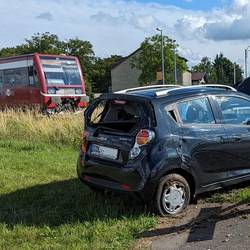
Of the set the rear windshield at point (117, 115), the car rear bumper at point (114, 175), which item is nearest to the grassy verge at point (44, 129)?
the rear windshield at point (117, 115)

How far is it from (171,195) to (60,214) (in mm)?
1439

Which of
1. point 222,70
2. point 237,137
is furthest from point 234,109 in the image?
point 222,70

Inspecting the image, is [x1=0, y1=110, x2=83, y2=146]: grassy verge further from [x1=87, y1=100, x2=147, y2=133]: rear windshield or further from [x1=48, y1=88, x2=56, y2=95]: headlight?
[x1=48, y1=88, x2=56, y2=95]: headlight

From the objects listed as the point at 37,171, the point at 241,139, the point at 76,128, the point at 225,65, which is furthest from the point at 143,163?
the point at 225,65

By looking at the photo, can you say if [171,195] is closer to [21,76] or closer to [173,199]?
[173,199]

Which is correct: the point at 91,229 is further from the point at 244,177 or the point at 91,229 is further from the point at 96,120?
the point at 244,177

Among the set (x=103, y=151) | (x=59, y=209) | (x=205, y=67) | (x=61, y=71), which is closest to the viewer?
(x=103, y=151)

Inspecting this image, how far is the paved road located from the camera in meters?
5.70

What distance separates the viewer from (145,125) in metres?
6.73

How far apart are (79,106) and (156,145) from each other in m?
19.5

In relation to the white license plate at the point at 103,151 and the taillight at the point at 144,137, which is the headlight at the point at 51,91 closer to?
the white license plate at the point at 103,151

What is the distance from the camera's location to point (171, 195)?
6844 mm

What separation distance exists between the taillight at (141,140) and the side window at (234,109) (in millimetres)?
1310

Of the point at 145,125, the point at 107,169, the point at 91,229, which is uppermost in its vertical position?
the point at 145,125
